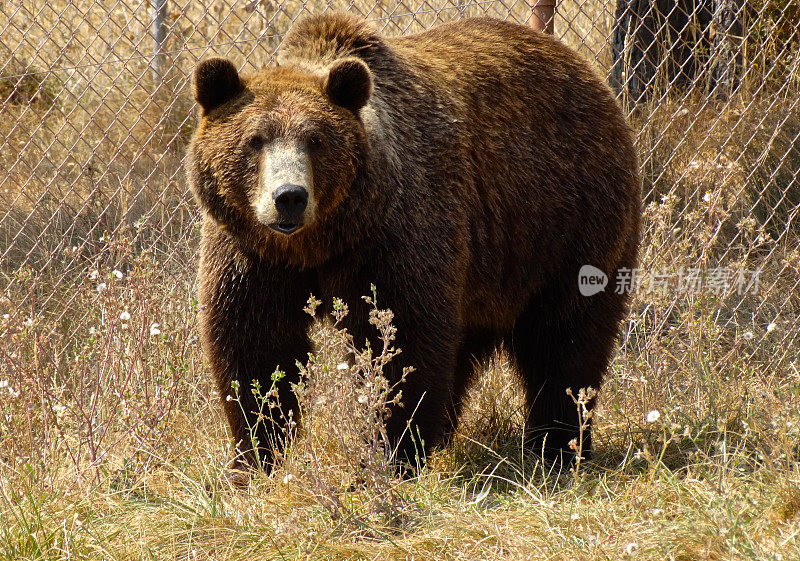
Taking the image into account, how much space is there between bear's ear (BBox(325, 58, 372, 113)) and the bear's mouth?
0.58m

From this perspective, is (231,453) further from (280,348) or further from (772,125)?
(772,125)

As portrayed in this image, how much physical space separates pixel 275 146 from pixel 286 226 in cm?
31

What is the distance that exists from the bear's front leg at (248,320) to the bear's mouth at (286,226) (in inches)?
15.9

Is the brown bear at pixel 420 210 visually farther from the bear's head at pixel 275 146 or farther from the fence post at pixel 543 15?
the fence post at pixel 543 15

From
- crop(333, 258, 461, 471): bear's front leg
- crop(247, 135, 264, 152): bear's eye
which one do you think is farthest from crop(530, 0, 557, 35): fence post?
crop(247, 135, 264, 152): bear's eye

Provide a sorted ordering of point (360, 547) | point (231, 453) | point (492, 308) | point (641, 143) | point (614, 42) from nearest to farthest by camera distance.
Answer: point (360, 547), point (231, 453), point (492, 308), point (641, 143), point (614, 42)

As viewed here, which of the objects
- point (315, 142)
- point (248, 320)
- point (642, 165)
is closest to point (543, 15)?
point (642, 165)

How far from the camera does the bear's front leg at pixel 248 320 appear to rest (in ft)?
13.2

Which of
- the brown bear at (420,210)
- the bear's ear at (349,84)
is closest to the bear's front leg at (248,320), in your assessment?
the brown bear at (420,210)

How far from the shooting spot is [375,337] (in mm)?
3916

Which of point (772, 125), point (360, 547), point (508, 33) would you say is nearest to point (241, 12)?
point (772, 125)

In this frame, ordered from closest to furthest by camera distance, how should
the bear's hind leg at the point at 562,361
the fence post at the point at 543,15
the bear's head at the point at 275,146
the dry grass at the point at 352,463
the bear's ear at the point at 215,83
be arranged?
the dry grass at the point at 352,463
the bear's head at the point at 275,146
the bear's ear at the point at 215,83
the bear's hind leg at the point at 562,361
the fence post at the point at 543,15

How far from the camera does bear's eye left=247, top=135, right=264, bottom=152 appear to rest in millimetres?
3715

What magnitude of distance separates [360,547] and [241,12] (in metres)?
9.11
